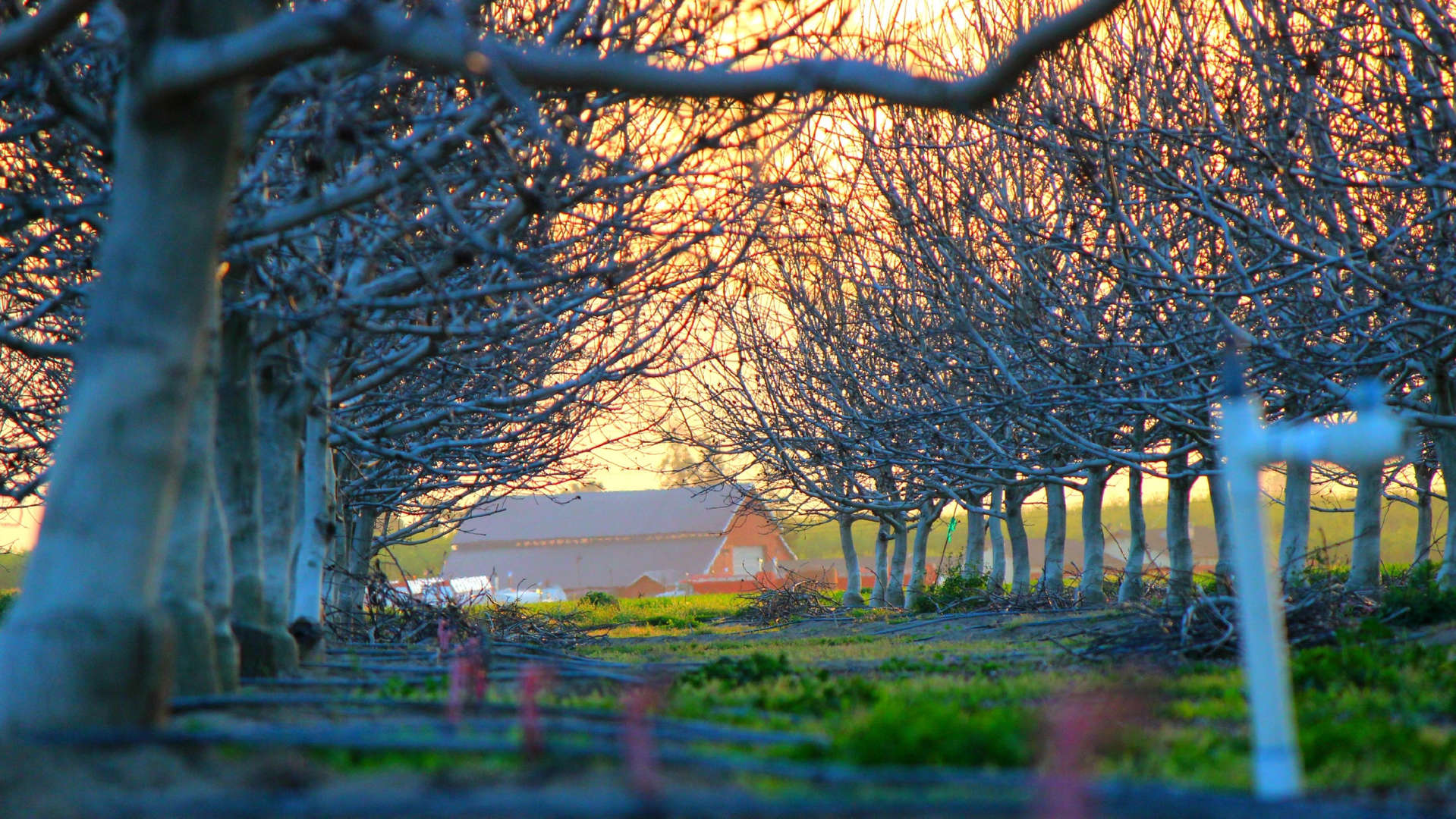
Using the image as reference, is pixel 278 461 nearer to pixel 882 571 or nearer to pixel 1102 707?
pixel 1102 707

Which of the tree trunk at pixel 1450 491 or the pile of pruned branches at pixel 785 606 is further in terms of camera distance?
the pile of pruned branches at pixel 785 606

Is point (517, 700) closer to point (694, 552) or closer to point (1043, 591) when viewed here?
point (1043, 591)

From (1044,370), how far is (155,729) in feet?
37.1

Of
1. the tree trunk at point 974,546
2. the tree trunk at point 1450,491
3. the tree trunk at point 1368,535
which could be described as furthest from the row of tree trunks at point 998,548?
the tree trunk at point 1450,491

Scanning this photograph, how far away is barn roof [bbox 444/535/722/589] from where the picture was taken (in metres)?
51.3

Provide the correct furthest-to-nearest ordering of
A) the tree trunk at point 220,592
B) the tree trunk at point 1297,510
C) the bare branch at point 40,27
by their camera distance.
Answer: the tree trunk at point 1297,510 → the tree trunk at point 220,592 → the bare branch at point 40,27

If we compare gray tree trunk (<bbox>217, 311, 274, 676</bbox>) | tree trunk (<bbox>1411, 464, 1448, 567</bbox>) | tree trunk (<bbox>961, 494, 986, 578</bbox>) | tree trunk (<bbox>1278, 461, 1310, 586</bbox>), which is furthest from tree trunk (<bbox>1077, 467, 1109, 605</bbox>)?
gray tree trunk (<bbox>217, 311, 274, 676</bbox>)

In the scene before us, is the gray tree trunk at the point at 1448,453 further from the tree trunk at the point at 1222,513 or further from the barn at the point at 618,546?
the barn at the point at 618,546

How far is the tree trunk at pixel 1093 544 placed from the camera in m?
17.9

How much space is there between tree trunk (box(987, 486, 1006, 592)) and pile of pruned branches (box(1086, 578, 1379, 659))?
1219cm

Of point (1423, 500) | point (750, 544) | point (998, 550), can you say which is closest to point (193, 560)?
point (998, 550)

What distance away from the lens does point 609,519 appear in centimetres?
5566

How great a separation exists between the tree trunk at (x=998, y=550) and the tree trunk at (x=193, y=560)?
17.5 meters

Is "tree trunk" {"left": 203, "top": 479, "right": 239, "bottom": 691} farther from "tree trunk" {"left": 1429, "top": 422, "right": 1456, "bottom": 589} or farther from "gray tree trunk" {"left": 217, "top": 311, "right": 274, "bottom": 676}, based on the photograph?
"tree trunk" {"left": 1429, "top": 422, "right": 1456, "bottom": 589}
